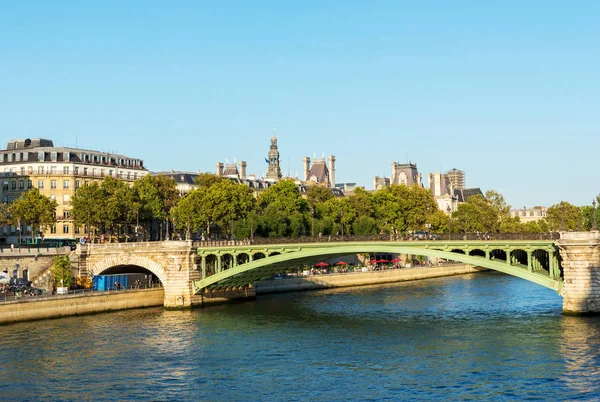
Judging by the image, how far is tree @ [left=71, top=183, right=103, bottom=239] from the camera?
86312 mm

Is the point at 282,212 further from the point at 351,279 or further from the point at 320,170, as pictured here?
the point at 320,170

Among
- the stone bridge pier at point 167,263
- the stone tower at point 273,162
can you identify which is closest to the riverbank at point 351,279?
the stone bridge pier at point 167,263

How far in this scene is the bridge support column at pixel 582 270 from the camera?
55.1 metres

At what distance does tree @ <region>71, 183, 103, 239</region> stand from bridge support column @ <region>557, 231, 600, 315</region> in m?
49.1

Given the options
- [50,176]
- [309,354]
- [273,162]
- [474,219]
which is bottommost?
[309,354]

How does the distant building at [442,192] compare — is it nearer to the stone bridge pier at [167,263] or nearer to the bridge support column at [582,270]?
the stone bridge pier at [167,263]

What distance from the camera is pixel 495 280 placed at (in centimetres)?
9862

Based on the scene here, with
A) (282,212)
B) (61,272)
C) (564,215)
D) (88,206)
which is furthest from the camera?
(564,215)

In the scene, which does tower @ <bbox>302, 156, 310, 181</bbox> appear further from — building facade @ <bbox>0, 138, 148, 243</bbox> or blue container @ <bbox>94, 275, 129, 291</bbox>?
blue container @ <bbox>94, 275, 129, 291</bbox>

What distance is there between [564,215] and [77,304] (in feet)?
335

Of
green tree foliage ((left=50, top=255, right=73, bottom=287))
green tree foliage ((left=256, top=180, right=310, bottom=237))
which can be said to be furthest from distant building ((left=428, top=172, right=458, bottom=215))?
green tree foliage ((left=50, top=255, right=73, bottom=287))

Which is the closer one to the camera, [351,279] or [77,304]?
[77,304]

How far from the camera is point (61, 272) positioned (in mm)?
67625

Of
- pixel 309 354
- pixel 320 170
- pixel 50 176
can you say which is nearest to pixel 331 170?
pixel 320 170
